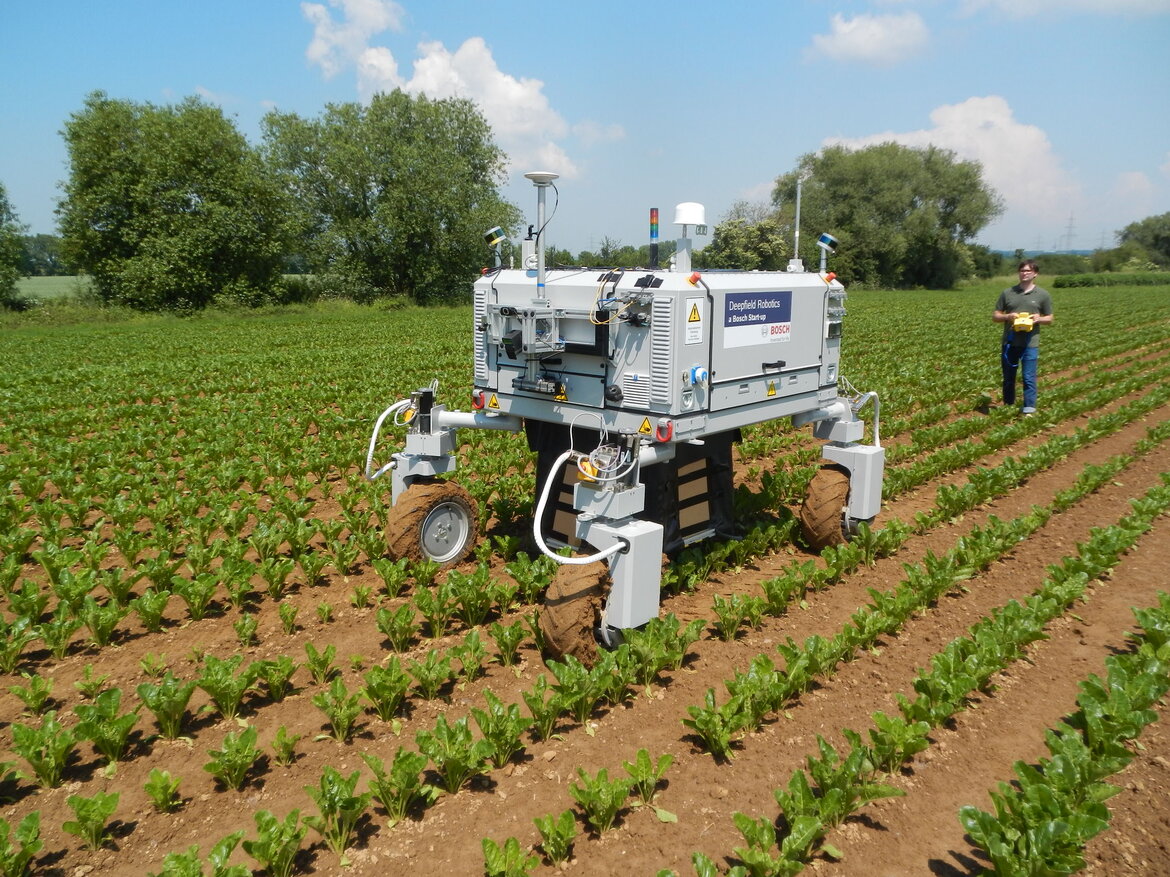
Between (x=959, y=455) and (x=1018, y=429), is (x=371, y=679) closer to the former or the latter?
(x=959, y=455)

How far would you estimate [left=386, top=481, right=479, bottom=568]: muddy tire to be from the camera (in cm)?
639

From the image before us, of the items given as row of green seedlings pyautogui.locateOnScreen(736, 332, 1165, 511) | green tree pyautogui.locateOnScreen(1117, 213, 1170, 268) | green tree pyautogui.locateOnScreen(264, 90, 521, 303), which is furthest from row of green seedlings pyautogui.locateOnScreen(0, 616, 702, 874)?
green tree pyautogui.locateOnScreen(1117, 213, 1170, 268)

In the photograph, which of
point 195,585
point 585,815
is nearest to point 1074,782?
point 585,815

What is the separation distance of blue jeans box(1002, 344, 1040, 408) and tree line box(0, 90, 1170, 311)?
54.3 ft

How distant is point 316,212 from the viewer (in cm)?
4797

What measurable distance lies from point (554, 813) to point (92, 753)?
2.48m

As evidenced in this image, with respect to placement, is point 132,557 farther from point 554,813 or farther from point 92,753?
point 554,813

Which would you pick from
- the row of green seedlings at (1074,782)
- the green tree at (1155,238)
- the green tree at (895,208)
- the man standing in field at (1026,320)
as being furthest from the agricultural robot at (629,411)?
the green tree at (1155,238)

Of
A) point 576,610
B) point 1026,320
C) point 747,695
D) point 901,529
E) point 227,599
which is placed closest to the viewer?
point 747,695

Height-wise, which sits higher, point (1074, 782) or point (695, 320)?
point (695, 320)

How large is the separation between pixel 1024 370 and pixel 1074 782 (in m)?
10.6

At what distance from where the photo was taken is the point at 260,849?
3.30 m

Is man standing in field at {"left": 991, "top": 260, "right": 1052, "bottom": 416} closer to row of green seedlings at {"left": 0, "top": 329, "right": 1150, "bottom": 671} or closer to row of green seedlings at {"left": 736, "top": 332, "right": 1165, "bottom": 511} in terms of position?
row of green seedlings at {"left": 736, "top": 332, "right": 1165, "bottom": 511}

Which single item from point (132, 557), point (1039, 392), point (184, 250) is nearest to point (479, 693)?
point (132, 557)
